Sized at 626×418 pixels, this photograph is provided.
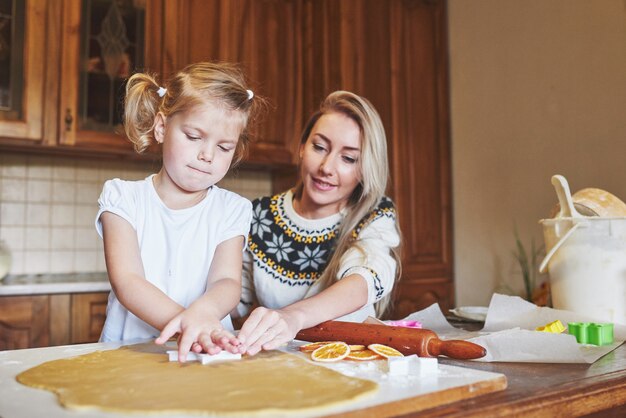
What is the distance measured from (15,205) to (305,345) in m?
1.99

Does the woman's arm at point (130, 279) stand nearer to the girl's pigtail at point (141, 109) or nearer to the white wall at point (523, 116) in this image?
the girl's pigtail at point (141, 109)

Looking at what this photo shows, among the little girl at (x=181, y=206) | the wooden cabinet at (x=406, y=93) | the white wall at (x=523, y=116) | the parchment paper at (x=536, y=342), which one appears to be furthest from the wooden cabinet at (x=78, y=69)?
the parchment paper at (x=536, y=342)

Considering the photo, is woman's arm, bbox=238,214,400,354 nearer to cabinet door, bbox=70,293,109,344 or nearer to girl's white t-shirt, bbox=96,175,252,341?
girl's white t-shirt, bbox=96,175,252,341

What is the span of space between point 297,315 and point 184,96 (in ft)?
1.47

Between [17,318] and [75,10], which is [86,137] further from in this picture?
[17,318]

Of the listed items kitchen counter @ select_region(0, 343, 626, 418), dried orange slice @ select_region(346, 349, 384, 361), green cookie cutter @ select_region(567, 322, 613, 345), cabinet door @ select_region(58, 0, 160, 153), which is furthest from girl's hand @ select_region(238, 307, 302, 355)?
cabinet door @ select_region(58, 0, 160, 153)

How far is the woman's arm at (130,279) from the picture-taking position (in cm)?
90

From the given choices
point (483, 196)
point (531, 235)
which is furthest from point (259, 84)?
point (531, 235)

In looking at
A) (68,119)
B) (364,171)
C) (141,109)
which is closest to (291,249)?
(364,171)

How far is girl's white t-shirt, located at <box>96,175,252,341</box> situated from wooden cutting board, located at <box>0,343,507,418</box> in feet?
1.23

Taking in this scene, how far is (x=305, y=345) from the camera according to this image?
0.84 meters

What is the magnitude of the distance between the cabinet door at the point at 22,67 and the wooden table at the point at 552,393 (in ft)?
6.28

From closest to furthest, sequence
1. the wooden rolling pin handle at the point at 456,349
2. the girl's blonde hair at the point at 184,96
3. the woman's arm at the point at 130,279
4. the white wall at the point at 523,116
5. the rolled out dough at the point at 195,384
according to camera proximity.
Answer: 1. the rolled out dough at the point at 195,384
2. the wooden rolling pin handle at the point at 456,349
3. the woman's arm at the point at 130,279
4. the girl's blonde hair at the point at 184,96
5. the white wall at the point at 523,116

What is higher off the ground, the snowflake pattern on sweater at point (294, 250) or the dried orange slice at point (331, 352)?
the snowflake pattern on sweater at point (294, 250)
